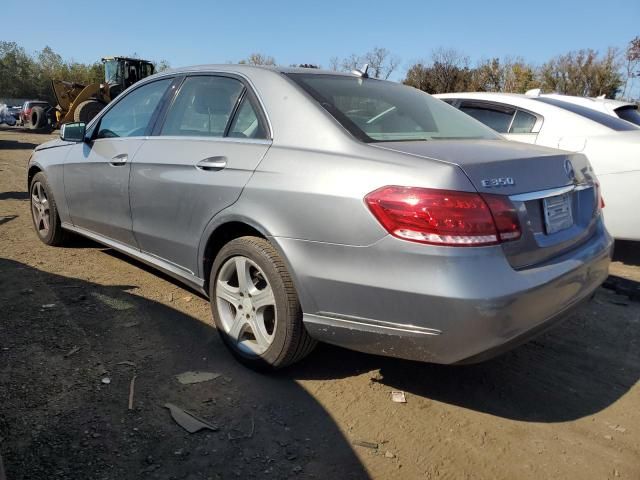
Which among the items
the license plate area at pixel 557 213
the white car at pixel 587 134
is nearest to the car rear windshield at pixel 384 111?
the license plate area at pixel 557 213

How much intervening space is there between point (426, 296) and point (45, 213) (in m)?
4.35

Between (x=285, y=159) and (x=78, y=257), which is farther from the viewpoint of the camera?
(x=78, y=257)

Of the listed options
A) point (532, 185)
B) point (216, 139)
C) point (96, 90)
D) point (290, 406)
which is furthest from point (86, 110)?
point (532, 185)

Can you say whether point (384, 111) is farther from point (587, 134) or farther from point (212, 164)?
point (587, 134)

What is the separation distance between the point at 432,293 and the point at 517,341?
513mm

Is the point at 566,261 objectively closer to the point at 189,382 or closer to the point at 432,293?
the point at 432,293

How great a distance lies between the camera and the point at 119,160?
3.88 metres

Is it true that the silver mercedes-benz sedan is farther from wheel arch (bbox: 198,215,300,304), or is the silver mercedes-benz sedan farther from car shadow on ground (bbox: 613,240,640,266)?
car shadow on ground (bbox: 613,240,640,266)

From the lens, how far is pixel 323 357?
10.7ft

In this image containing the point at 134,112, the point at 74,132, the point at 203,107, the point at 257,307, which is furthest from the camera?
the point at 74,132

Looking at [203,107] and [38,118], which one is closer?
[203,107]

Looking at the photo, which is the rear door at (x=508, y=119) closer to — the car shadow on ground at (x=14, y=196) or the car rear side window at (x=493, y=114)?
the car rear side window at (x=493, y=114)

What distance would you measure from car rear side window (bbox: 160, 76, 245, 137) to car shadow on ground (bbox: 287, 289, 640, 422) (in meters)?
1.57

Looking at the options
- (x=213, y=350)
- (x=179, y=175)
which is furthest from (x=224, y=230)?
(x=213, y=350)
